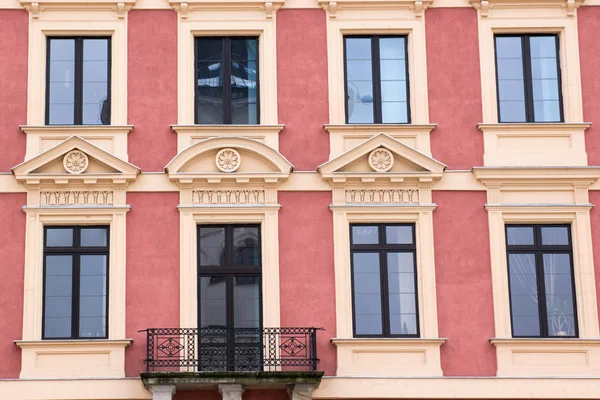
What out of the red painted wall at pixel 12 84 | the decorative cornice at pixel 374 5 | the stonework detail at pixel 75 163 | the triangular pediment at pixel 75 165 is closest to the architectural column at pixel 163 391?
the triangular pediment at pixel 75 165

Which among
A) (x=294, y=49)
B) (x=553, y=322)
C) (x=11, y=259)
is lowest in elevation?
(x=553, y=322)

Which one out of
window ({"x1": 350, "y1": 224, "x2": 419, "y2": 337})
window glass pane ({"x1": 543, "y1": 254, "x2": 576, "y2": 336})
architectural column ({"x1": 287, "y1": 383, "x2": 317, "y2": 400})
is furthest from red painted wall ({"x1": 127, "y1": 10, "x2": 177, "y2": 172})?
window glass pane ({"x1": 543, "y1": 254, "x2": 576, "y2": 336})

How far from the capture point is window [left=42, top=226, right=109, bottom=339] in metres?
21.8

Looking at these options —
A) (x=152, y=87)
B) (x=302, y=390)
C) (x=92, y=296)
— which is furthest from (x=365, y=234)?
(x=92, y=296)

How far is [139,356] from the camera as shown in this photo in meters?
21.5

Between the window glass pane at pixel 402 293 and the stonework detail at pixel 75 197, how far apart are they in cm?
542

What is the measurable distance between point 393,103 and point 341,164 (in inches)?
69.1

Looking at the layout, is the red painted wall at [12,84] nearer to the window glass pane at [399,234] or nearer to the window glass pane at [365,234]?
the window glass pane at [365,234]

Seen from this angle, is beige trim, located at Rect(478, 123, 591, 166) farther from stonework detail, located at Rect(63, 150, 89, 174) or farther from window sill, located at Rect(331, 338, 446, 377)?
stonework detail, located at Rect(63, 150, 89, 174)

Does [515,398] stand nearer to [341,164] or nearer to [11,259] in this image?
[341,164]

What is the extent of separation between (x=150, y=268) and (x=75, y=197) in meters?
1.97

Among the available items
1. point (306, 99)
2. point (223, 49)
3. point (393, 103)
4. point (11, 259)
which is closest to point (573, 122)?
point (393, 103)

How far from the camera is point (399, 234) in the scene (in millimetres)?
22344

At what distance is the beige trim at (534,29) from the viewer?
22.9m
